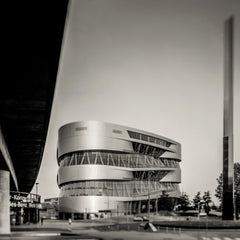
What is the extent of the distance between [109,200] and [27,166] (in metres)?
92.5

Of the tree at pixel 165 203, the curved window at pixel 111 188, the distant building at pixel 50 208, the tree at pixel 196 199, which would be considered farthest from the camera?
the distant building at pixel 50 208

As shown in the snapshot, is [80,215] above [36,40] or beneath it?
beneath

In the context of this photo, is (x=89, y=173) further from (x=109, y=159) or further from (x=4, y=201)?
(x=4, y=201)

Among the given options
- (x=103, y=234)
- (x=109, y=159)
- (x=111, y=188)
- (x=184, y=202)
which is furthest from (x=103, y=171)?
(x=103, y=234)

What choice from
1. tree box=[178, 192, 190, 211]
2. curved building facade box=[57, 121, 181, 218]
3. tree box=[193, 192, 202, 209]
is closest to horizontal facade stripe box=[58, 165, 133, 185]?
curved building facade box=[57, 121, 181, 218]

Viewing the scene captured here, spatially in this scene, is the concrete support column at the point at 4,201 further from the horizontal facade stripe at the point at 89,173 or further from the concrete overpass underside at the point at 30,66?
the horizontal facade stripe at the point at 89,173

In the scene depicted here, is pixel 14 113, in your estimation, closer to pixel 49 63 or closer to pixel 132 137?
pixel 49 63

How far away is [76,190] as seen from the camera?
490 feet

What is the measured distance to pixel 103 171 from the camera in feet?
493

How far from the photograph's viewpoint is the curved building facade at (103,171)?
146m

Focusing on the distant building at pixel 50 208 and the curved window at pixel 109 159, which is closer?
the curved window at pixel 109 159

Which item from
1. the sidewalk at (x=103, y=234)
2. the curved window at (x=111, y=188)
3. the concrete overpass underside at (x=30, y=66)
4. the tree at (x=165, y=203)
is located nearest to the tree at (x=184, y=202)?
the tree at (x=165, y=203)

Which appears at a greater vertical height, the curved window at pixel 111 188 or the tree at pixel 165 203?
the curved window at pixel 111 188

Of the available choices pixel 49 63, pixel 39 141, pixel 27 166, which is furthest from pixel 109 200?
pixel 49 63
